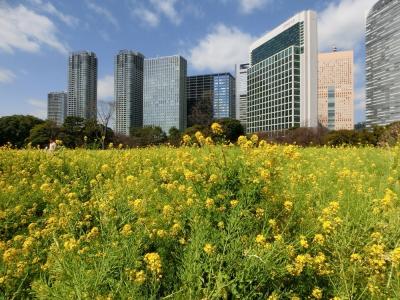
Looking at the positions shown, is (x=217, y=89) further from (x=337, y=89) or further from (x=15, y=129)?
(x=15, y=129)

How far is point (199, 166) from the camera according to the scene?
262cm

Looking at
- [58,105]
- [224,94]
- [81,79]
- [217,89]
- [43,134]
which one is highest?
[217,89]

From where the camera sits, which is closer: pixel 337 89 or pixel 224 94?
pixel 337 89

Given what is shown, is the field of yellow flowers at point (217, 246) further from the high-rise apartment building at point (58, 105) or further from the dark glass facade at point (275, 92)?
the dark glass facade at point (275, 92)

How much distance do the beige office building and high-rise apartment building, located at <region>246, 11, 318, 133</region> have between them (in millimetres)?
16451

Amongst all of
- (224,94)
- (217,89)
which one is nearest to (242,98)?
(224,94)

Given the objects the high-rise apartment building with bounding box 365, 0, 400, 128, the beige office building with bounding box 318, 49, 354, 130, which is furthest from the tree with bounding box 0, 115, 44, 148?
the beige office building with bounding box 318, 49, 354, 130

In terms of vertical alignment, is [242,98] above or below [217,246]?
above

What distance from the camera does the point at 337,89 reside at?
11012 centimetres

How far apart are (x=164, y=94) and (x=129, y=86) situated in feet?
38.3

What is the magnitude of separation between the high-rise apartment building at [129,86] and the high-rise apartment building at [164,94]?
8.41ft

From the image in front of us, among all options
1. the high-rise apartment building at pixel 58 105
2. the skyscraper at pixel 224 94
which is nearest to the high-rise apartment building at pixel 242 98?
the skyscraper at pixel 224 94

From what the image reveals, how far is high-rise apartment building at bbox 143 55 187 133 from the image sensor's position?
98.8 meters

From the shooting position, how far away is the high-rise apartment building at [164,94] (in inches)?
3890
